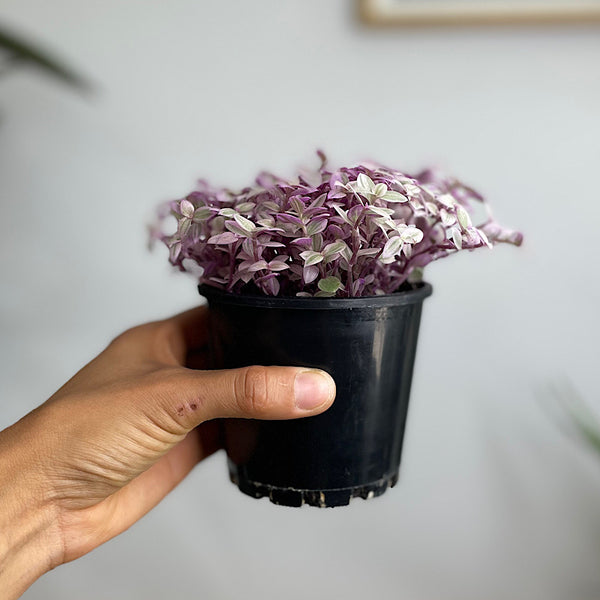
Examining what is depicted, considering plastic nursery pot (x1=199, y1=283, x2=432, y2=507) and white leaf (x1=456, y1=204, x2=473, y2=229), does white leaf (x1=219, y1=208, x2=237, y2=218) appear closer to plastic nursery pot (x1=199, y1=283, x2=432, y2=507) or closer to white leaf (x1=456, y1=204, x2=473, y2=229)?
plastic nursery pot (x1=199, y1=283, x2=432, y2=507)

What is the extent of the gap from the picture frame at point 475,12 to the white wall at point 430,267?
0.08 ft

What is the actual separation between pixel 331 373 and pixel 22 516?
341 mm

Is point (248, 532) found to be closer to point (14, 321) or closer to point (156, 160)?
point (14, 321)

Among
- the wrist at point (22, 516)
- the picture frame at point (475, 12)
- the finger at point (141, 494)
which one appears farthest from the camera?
the picture frame at point (475, 12)

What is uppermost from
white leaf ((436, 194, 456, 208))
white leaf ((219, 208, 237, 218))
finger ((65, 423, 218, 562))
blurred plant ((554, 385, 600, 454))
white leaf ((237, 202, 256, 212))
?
white leaf ((436, 194, 456, 208))

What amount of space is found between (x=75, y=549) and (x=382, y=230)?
19.3 inches

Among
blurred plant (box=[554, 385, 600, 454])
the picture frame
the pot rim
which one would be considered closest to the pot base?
the pot rim

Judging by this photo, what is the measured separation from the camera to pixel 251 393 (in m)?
0.56

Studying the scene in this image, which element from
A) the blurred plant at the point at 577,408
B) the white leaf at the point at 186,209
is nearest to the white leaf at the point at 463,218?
the white leaf at the point at 186,209

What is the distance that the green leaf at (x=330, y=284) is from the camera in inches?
21.5

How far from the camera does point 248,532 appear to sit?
122cm

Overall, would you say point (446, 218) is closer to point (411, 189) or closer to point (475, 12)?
point (411, 189)

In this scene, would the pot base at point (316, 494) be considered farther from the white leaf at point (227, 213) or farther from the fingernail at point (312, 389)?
the white leaf at point (227, 213)

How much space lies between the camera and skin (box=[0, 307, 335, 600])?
0.57 metres
